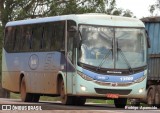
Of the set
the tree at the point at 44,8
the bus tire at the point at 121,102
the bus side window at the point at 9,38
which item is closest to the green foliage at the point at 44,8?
the tree at the point at 44,8

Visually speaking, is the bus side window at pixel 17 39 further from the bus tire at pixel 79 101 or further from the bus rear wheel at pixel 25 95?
the bus tire at pixel 79 101

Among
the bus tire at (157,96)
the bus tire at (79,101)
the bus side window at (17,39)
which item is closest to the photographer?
the bus tire at (79,101)

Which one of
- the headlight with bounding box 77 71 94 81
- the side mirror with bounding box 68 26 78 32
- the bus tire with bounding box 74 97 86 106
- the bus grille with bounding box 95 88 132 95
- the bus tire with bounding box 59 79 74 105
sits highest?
the side mirror with bounding box 68 26 78 32

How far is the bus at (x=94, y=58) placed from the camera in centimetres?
2298

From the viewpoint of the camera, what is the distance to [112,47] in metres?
23.3

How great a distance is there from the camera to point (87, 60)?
907 inches

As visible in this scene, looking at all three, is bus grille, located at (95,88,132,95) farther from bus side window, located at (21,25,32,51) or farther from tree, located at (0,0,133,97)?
tree, located at (0,0,133,97)

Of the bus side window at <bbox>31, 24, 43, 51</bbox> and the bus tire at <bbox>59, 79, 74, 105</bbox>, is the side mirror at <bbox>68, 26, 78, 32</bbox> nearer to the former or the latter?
the bus tire at <bbox>59, 79, 74, 105</bbox>

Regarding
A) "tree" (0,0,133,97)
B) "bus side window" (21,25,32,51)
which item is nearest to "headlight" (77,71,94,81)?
"bus side window" (21,25,32,51)

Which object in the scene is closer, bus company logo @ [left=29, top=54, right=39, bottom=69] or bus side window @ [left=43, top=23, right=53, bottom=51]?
Result: bus side window @ [left=43, top=23, right=53, bottom=51]

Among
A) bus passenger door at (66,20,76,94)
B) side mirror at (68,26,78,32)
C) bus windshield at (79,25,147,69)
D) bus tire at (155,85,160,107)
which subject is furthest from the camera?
bus tire at (155,85,160,107)

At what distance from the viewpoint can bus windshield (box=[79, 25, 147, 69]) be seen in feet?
75.6

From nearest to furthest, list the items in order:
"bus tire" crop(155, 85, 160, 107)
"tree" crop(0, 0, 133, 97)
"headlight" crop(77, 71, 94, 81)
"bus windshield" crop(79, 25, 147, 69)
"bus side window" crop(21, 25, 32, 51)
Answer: "headlight" crop(77, 71, 94, 81) → "bus windshield" crop(79, 25, 147, 69) → "bus side window" crop(21, 25, 32, 51) → "bus tire" crop(155, 85, 160, 107) → "tree" crop(0, 0, 133, 97)

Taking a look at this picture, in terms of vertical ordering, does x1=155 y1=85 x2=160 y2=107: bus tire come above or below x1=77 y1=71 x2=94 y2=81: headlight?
below
